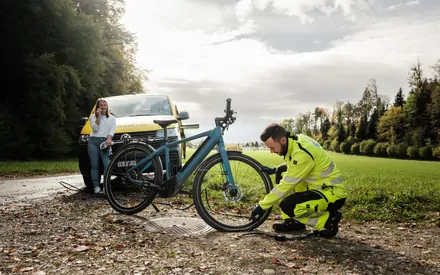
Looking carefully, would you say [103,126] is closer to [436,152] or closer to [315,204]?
[315,204]

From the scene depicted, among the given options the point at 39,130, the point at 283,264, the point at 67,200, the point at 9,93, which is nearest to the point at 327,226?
the point at 283,264

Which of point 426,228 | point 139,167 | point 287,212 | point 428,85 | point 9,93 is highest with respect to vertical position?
point 428,85

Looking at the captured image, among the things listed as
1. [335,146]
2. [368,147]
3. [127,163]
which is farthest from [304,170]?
[335,146]

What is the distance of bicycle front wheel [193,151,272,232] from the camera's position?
5.12 metres

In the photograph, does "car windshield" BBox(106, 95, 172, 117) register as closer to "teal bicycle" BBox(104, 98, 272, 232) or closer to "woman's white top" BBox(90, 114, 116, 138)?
"woman's white top" BBox(90, 114, 116, 138)

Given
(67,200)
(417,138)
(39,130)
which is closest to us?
(67,200)

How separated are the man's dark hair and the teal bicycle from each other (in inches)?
21.3

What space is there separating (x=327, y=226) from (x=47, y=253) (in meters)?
3.17

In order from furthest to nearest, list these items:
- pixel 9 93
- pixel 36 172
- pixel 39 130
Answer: pixel 9 93
pixel 39 130
pixel 36 172

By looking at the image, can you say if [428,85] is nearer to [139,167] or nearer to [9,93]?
[9,93]

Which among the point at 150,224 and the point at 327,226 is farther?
the point at 150,224

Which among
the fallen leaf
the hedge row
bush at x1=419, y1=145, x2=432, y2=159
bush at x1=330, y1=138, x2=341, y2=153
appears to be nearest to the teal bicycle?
the fallen leaf

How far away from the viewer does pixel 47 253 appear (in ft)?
13.7

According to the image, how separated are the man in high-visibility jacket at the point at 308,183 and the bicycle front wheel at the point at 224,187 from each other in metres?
0.49
